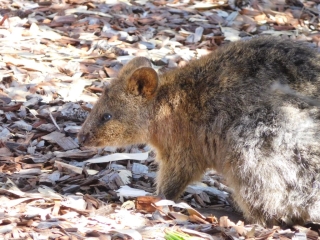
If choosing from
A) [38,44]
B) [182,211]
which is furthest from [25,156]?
[38,44]

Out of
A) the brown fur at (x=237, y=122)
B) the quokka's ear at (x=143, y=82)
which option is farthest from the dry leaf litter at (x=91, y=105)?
the quokka's ear at (x=143, y=82)

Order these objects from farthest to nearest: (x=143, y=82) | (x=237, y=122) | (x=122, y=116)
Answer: (x=122, y=116)
(x=143, y=82)
(x=237, y=122)

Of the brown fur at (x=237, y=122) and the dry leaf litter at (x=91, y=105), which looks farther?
the brown fur at (x=237, y=122)

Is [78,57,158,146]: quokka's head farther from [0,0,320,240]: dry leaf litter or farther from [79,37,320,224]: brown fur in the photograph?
[0,0,320,240]: dry leaf litter

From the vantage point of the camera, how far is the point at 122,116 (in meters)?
6.87

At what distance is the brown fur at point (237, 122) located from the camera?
19.3 ft

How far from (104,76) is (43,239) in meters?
3.96

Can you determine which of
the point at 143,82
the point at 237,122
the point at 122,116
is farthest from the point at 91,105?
the point at 237,122

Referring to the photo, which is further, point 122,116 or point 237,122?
point 122,116

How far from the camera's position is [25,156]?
283 inches

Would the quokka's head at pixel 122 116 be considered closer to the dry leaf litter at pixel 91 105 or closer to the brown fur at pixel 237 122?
the brown fur at pixel 237 122

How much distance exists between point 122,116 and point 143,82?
393mm

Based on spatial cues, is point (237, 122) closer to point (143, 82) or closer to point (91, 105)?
point (143, 82)

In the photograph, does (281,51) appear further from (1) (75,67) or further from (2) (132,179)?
(1) (75,67)
